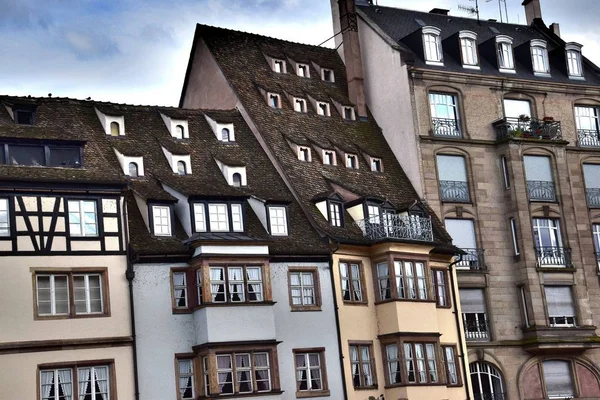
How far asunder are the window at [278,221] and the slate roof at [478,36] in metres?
11.7

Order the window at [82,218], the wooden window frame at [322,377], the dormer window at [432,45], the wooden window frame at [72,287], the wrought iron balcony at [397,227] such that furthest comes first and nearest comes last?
the dormer window at [432,45] → the wrought iron balcony at [397,227] → the wooden window frame at [322,377] → the window at [82,218] → the wooden window frame at [72,287]

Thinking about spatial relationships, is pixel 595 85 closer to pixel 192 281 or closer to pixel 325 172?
pixel 325 172

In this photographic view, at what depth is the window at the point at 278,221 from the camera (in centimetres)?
4681

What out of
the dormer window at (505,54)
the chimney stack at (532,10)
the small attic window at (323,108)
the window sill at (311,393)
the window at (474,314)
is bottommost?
the window sill at (311,393)

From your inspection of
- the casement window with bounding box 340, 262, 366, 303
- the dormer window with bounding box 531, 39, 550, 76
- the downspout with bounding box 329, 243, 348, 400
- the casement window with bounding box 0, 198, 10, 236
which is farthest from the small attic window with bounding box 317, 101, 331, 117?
the casement window with bounding box 0, 198, 10, 236

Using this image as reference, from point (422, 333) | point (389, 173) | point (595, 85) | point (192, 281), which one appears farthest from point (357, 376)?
point (595, 85)

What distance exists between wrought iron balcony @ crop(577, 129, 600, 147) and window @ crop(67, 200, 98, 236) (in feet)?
83.5

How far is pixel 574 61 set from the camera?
60.8 metres

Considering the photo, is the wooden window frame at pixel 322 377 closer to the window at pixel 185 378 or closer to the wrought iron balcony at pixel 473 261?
the window at pixel 185 378

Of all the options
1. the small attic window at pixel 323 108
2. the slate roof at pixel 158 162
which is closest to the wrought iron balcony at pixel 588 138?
the small attic window at pixel 323 108

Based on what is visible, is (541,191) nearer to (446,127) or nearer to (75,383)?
(446,127)

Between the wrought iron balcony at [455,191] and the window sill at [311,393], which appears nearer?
the window sill at [311,393]

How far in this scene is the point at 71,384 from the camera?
132 ft

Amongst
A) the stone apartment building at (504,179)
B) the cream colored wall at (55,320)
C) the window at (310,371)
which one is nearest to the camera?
the cream colored wall at (55,320)
